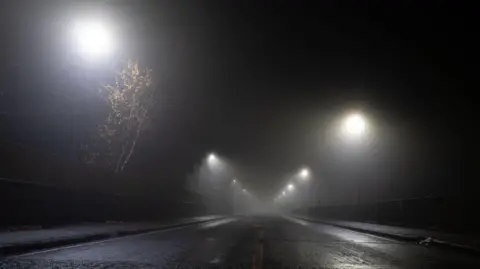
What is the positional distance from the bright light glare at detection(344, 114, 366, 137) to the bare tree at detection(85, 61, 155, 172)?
1275 centimetres

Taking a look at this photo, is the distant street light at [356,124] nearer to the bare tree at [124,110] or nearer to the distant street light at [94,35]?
the bare tree at [124,110]

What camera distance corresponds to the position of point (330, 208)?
7156cm

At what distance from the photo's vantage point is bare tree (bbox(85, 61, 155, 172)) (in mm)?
33812

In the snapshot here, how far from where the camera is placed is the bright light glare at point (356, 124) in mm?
38906

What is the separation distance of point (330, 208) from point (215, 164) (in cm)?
1801

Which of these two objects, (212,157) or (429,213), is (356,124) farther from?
(212,157)

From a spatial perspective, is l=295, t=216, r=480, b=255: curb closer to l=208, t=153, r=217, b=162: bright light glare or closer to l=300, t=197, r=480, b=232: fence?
l=300, t=197, r=480, b=232: fence

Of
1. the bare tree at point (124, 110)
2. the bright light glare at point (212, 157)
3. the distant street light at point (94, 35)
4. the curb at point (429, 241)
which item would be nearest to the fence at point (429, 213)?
the curb at point (429, 241)

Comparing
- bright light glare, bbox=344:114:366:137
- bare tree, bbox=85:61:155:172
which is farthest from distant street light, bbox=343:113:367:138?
bare tree, bbox=85:61:155:172

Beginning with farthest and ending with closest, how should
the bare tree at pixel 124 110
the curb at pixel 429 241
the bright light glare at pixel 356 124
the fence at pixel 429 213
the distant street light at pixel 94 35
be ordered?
1. the bright light glare at pixel 356 124
2. the bare tree at pixel 124 110
3. the fence at pixel 429 213
4. the distant street light at pixel 94 35
5. the curb at pixel 429 241

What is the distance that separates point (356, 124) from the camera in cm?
3891

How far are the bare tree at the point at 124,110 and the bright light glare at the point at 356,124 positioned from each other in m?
12.7

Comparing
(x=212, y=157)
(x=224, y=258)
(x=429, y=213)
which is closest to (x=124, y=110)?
(x=429, y=213)

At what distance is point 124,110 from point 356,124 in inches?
582
